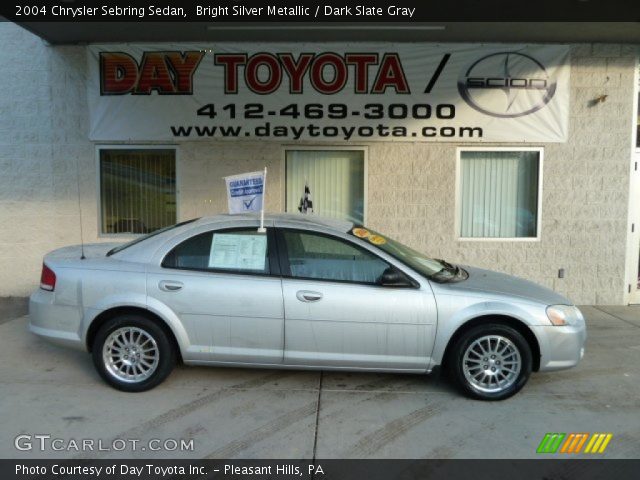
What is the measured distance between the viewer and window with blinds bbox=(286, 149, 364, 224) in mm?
8453

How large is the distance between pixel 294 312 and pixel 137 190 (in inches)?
201

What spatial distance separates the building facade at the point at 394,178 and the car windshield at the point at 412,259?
3.21 metres

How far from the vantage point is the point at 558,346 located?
443cm

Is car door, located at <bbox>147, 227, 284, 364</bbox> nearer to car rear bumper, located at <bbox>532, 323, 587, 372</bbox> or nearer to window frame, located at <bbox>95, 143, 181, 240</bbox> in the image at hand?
car rear bumper, located at <bbox>532, 323, 587, 372</bbox>

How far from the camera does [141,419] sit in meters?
4.13

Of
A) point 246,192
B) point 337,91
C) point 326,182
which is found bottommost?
point 246,192

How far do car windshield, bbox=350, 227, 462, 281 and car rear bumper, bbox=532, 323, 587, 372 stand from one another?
2.93 ft

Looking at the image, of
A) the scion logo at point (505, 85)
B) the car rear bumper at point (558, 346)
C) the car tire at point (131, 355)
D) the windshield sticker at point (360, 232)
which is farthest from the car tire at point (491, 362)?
the scion logo at point (505, 85)

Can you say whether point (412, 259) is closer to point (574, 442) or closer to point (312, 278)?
point (312, 278)

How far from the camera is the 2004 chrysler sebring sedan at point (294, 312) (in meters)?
4.41

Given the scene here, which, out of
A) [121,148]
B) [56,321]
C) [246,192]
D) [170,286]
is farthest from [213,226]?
[121,148]

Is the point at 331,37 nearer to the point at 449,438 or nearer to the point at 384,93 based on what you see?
the point at 384,93

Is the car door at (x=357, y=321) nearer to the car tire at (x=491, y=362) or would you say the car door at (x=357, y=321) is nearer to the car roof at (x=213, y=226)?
the car tire at (x=491, y=362)

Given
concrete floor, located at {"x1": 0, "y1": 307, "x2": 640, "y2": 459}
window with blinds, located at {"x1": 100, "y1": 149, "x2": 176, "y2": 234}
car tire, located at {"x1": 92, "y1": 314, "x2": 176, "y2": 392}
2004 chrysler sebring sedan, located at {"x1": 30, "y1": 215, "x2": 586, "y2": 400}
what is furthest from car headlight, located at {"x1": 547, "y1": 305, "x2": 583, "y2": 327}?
window with blinds, located at {"x1": 100, "y1": 149, "x2": 176, "y2": 234}
